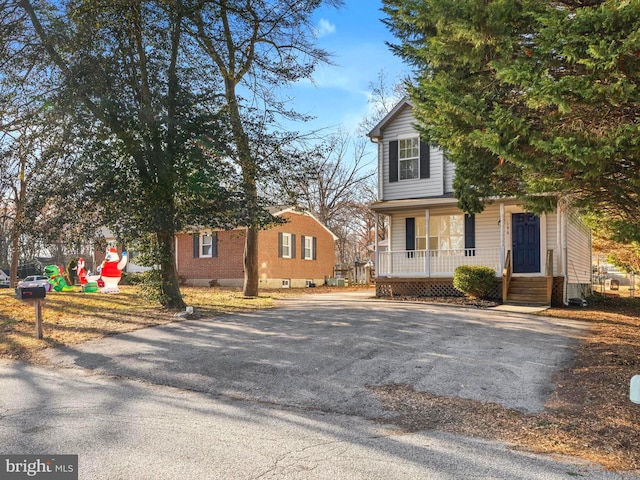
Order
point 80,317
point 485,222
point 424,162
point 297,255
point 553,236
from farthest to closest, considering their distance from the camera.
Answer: point 297,255, point 424,162, point 485,222, point 553,236, point 80,317

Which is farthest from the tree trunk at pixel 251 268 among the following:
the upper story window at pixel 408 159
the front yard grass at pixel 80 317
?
the upper story window at pixel 408 159

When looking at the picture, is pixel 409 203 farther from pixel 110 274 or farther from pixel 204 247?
pixel 204 247

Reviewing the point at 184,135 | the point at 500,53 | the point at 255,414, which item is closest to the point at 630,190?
the point at 500,53

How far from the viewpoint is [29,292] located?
29.7 ft

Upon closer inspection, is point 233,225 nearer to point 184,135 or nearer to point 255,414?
point 184,135

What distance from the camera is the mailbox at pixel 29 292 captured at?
29.4 feet

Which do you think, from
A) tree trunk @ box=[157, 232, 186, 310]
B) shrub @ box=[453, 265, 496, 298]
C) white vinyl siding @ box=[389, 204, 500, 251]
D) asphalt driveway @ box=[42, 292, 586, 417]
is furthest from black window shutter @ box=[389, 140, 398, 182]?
tree trunk @ box=[157, 232, 186, 310]

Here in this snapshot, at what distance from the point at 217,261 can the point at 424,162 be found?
1249cm

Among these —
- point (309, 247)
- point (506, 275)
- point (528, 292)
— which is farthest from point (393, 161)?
point (309, 247)

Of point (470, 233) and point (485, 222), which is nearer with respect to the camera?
point (485, 222)

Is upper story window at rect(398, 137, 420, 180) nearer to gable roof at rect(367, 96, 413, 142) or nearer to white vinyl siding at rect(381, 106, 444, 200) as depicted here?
white vinyl siding at rect(381, 106, 444, 200)

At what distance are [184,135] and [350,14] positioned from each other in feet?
21.4

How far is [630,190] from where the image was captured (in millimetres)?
7102

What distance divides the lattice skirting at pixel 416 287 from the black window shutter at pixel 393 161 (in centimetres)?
352
